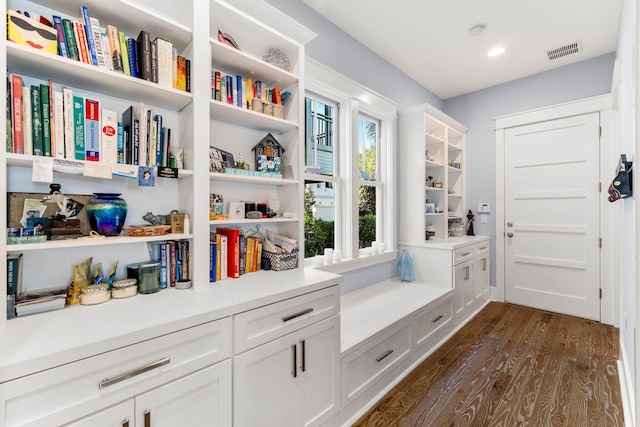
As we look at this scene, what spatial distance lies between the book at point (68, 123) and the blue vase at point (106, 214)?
208mm

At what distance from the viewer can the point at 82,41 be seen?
47.0 inches

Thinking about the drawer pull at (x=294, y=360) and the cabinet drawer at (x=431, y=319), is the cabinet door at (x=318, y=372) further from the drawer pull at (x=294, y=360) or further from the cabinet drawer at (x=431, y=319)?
the cabinet drawer at (x=431, y=319)

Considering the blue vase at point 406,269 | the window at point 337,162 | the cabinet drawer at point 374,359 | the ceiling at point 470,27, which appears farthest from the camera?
the blue vase at point 406,269

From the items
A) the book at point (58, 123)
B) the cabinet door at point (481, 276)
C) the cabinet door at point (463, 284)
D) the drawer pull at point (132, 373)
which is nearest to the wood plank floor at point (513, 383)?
the cabinet door at point (463, 284)

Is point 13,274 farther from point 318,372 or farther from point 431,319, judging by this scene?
point 431,319

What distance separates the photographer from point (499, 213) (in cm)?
380

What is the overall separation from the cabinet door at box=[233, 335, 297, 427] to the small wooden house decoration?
3.40ft

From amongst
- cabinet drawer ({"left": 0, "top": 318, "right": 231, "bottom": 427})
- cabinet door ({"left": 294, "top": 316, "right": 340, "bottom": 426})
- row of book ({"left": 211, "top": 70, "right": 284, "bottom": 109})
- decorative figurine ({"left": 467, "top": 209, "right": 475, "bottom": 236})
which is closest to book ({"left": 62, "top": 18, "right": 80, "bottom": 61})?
row of book ({"left": 211, "top": 70, "right": 284, "bottom": 109})

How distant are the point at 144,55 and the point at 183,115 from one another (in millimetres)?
313

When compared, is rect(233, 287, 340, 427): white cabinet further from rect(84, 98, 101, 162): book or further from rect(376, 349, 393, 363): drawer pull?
rect(84, 98, 101, 162): book

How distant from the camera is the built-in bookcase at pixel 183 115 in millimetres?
1170

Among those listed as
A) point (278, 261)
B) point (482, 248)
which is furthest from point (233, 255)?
point (482, 248)

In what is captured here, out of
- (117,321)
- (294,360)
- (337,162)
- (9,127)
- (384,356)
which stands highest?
(337,162)

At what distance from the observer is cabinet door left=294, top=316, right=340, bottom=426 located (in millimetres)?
1439
